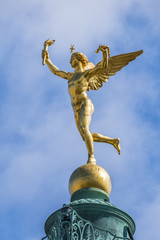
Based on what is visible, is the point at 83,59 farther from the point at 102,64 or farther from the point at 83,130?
the point at 83,130

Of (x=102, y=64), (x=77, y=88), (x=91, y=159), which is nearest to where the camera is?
(x=91, y=159)

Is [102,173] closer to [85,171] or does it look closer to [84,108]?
[85,171]

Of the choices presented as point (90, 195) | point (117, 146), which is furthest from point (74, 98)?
point (90, 195)

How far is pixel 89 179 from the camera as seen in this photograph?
1611 centimetres

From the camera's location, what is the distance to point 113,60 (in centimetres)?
1880

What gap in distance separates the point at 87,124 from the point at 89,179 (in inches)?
76.9

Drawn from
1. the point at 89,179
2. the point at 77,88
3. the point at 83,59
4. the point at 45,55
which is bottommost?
the point at 89,179

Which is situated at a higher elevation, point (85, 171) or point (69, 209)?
point (85, 171)

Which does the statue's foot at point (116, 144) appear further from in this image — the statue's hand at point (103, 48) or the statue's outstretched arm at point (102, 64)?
the statue's hand at point (103, 48)

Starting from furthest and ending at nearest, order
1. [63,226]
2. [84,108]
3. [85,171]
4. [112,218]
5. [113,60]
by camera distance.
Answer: [113,60], [84,108], [85,171], [112,218], [63,226]

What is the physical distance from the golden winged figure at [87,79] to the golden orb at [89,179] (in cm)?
70

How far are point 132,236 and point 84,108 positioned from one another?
3.90 m

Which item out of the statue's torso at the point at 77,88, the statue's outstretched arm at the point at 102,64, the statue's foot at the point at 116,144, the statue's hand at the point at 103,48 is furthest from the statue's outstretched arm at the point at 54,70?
the statue's foot at the point at 116,144

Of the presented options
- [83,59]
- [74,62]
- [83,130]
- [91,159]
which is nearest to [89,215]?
[91,159]
